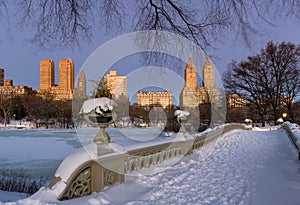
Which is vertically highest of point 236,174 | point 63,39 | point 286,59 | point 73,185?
point 286,59

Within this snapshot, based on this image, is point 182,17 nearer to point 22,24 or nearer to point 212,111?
point 22,24

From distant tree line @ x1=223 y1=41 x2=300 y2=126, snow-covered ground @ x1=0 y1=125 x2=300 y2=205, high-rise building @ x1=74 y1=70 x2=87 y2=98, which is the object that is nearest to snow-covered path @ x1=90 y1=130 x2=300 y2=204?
snow-covered ground @ x1=0 y1=125 x2=300 y2=205

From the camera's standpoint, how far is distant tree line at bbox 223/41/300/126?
1144 inches

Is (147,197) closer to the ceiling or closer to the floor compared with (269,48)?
closer to the floor

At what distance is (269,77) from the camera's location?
31.2m

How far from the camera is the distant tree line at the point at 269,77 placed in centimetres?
2906

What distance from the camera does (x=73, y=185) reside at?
11.2 feet

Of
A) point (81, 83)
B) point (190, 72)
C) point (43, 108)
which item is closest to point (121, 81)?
point (81, 83)

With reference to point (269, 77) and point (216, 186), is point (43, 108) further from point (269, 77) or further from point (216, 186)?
point (216, 186)

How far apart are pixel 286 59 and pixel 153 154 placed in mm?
28891

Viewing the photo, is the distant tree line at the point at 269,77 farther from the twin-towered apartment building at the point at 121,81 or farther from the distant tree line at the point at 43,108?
the distant tree line at the point at 43,108

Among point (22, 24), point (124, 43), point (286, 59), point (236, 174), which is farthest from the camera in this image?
point (286, 59)

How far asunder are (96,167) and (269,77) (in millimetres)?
32152

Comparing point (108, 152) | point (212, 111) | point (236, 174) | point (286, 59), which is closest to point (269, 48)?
point (286, 59)
